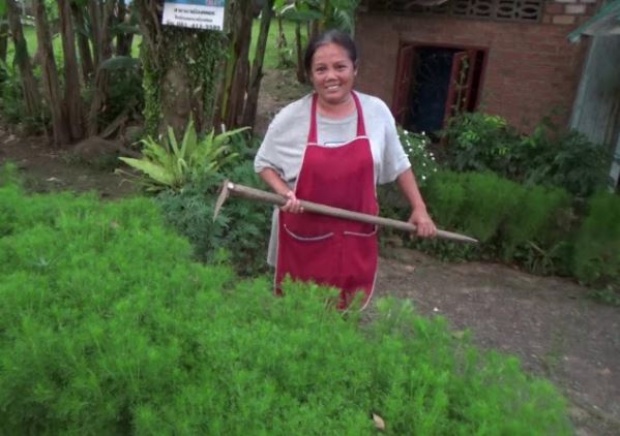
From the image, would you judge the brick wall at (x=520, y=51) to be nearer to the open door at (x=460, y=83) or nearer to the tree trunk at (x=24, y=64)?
the open door at (x=460, y=83)

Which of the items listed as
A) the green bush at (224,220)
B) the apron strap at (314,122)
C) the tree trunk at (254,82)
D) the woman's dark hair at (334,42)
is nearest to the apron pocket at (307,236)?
the apron strap at (314,122)

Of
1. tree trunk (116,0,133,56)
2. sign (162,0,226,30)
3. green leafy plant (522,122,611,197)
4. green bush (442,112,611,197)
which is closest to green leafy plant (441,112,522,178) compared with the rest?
green bush (442,112,611,197)

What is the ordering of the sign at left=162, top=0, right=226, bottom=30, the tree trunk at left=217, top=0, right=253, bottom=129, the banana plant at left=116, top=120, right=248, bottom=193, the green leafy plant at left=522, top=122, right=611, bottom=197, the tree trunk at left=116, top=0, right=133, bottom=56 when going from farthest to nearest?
1. the tree trunk at left=116, top=0, right=133, bottom=56
2. the tree trunk at left=217, top=0, right=253, bottom=129
3. the green leafy plant at left=522, top=122, right=611, bottom=197
4. the banana plant at left=116, top=120, right=248, bottom=193
5. the sign at left=162, top=0, right=226, bottom=30

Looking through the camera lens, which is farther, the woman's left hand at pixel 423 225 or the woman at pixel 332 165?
the woman's left hand at pixel 423 225

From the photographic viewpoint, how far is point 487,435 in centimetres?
126

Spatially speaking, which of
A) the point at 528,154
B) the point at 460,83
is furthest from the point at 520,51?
the point at 528,154

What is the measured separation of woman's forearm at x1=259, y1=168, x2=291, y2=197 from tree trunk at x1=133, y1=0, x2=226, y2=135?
206cm

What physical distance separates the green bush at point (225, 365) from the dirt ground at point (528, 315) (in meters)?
1.71

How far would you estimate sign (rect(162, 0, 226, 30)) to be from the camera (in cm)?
394

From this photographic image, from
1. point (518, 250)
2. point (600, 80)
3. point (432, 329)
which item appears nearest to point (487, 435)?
point (432, 329)

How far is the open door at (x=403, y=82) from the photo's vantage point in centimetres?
704

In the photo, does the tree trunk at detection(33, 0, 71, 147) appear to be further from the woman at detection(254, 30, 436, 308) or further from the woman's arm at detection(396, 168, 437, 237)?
the woman's arm at detection(396, 168, 437, 237)

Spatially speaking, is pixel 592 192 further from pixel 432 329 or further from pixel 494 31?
pixel 432 329

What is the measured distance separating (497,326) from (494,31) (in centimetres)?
360
